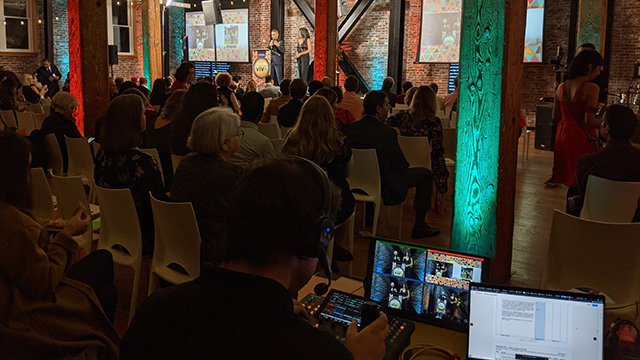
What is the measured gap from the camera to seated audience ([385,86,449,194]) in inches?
225

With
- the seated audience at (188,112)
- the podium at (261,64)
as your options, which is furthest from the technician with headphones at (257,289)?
the podium at (261,64)

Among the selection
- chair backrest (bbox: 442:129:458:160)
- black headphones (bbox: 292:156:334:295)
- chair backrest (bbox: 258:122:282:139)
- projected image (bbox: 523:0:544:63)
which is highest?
projected image (bbox: 523:0:544:63)

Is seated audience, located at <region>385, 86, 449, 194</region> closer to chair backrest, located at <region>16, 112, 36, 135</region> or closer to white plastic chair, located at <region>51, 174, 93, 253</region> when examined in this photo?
white plastic chair, located at <region>51, 174, 93, 253</region>

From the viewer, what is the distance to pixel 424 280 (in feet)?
6.33

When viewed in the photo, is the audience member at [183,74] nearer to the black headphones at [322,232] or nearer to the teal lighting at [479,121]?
the teal lighting at [479,121]

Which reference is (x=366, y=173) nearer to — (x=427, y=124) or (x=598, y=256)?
(x=427, y=124)

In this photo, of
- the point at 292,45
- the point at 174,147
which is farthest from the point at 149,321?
the point at 292,45

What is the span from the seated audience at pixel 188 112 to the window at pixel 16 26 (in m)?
13.5

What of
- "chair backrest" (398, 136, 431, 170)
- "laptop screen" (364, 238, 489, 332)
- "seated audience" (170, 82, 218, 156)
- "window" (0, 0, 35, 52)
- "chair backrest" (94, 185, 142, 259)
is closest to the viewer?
"laptop screen" (364, 238, 489, 332)

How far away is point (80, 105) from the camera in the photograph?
7336 mm

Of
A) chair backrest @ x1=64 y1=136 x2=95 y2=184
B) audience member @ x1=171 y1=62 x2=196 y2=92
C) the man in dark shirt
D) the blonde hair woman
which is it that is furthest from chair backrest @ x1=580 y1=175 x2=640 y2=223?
audience member @ x1=171 y1=62 x2=196 y2=92

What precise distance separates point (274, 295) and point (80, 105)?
274 inches

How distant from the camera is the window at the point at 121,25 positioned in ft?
58.8

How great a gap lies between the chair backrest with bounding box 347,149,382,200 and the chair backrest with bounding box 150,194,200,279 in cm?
205
